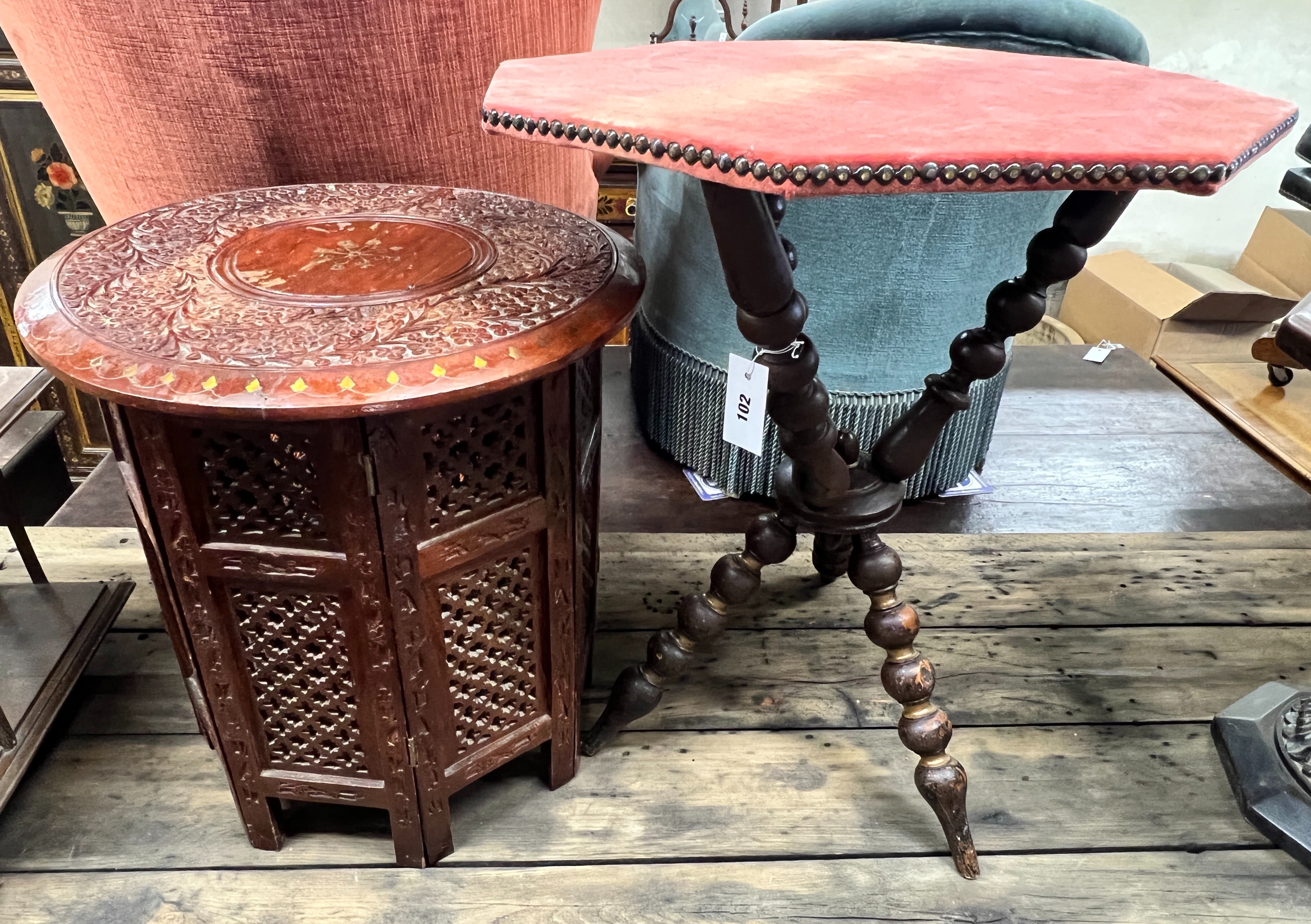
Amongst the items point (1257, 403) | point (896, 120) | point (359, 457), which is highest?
point (896, 120)

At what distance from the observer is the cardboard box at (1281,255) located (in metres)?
2.21

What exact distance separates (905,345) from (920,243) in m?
0.17

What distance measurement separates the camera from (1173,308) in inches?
87.4

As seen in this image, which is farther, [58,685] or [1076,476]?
[1076,476]

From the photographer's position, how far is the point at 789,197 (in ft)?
1.74

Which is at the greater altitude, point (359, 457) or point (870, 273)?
point (359, 457)

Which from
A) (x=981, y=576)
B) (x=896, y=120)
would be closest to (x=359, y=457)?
(x=896, y=120)

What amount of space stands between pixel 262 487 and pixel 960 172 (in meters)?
A: 0.56

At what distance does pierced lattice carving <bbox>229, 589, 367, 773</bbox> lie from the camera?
2.60 feet

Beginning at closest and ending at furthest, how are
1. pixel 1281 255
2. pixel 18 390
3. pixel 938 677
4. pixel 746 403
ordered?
pixel 746 403
pixel 18 390
pixel 938 677
pixel 1281 255

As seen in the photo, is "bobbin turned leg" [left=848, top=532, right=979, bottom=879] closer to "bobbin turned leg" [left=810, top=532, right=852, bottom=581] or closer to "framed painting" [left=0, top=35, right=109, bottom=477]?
"bobbin turned leg" [left=810, top=532, right=852, bottom=581]

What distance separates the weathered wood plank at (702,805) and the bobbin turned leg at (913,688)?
0.07 meters

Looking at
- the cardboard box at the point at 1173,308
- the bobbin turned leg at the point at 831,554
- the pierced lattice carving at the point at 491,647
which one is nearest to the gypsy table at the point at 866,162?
the pierced lattice carving at the point at 491,647

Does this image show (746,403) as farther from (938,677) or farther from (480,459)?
(938,677)
